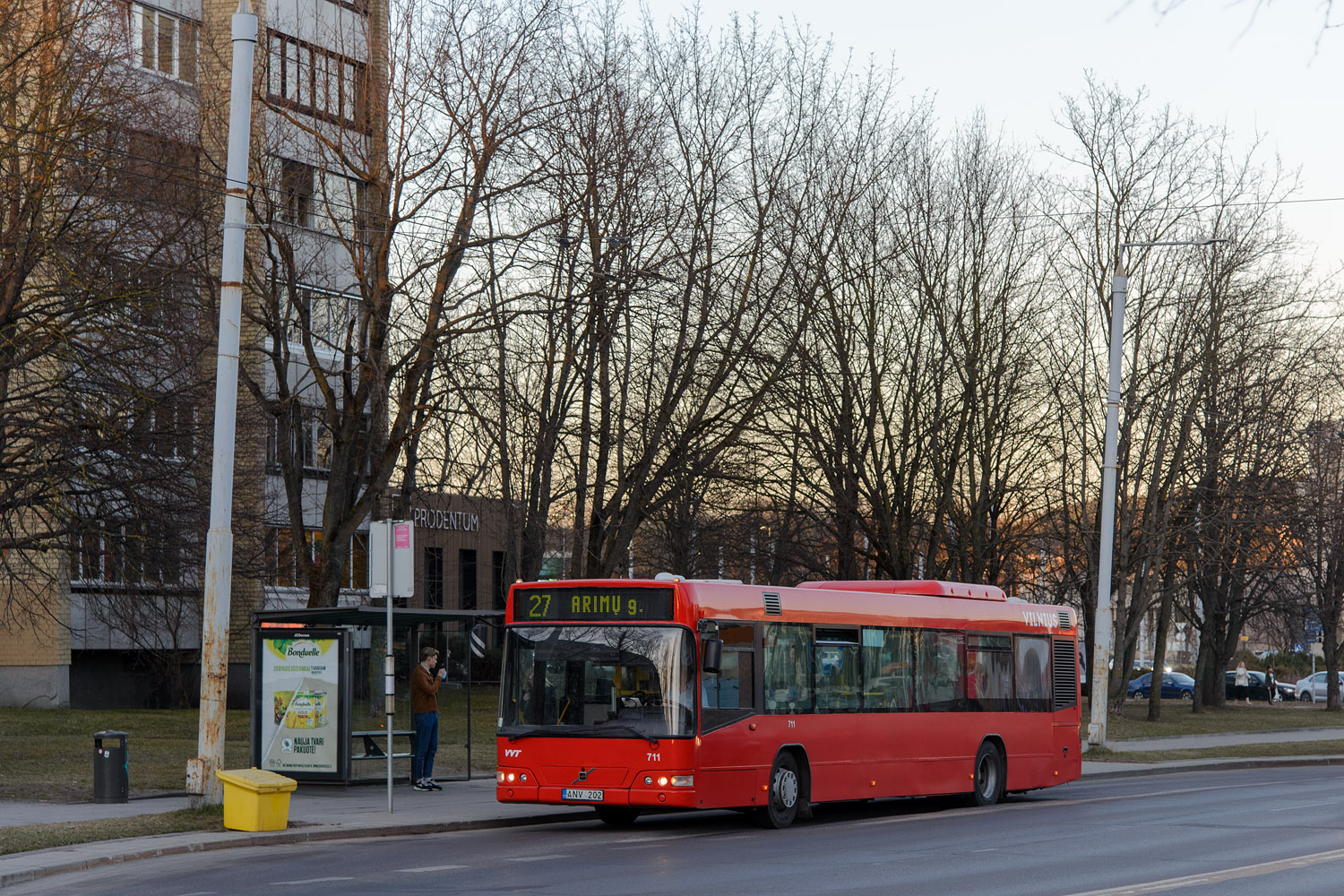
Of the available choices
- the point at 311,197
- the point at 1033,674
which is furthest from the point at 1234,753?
the point at 311,197

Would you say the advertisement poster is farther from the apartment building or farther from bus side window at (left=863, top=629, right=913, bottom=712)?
bus side window at (left=863, top=629, right=913, bottom=712)

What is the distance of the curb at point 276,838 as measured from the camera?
1327 centimetres

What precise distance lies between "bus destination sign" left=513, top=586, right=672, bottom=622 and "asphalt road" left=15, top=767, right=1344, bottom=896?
2304mm

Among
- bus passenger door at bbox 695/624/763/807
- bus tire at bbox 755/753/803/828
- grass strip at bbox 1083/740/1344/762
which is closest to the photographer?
bus passenger door at bbox 695/624/763/807

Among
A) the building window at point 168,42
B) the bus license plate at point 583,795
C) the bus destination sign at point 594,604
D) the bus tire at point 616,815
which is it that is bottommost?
the bus tire at point 616,815

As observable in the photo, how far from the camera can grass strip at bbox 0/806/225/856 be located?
14.6 m

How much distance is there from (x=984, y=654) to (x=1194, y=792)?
14.9 feet

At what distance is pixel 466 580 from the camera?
67750mm

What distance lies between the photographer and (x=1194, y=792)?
24.0 metres

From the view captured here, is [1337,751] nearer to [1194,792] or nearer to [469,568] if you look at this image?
[1194,792]

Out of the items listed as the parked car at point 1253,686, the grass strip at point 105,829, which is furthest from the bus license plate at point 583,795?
the parked car at point 1253,686

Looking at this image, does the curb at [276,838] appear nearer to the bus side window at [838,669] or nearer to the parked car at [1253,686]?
the bus side window at [838,669]

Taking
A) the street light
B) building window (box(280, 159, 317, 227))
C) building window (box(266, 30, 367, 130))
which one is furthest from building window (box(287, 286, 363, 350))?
the street light

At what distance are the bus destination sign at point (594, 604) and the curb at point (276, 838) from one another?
235cm
